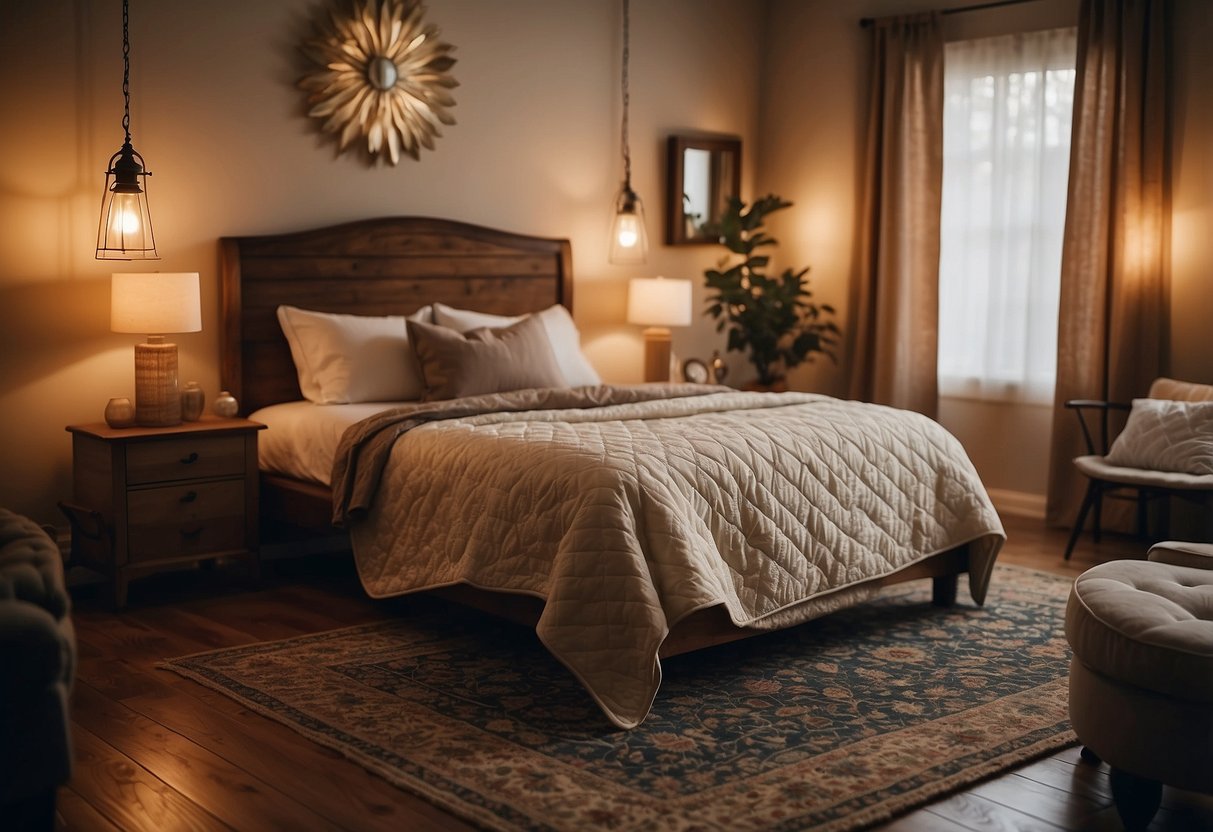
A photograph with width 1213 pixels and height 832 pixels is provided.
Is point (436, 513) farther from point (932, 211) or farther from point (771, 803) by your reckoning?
point (932, 211)

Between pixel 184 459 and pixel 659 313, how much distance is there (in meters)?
2.44

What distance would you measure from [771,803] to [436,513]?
1.47m

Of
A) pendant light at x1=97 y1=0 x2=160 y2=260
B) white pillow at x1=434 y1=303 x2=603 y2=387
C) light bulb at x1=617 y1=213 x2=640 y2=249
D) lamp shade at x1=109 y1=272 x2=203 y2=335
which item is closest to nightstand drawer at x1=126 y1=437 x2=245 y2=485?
lamp shade at x1=109 y1=272 x2=203 y2=335

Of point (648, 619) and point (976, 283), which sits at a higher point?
point (976, 283)

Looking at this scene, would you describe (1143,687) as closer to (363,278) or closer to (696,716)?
(696,716)

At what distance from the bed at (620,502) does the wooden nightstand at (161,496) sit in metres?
0.22

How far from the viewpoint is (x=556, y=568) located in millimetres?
3104

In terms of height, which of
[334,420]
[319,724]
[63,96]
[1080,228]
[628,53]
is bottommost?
[319,724]

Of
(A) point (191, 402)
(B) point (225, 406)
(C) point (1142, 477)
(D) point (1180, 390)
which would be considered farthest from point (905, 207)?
(A) point (191, 402)

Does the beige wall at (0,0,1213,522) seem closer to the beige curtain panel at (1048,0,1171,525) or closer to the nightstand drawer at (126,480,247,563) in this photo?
the beige curtain panel at (1048,0,1171,525)

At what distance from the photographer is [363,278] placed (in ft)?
16.5

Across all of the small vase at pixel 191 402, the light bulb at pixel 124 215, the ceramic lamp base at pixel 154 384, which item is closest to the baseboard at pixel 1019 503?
the small vase at pixel 191 402

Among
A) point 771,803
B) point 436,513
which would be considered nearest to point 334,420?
point 436,513

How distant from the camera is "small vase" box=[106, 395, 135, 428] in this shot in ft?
13.8
